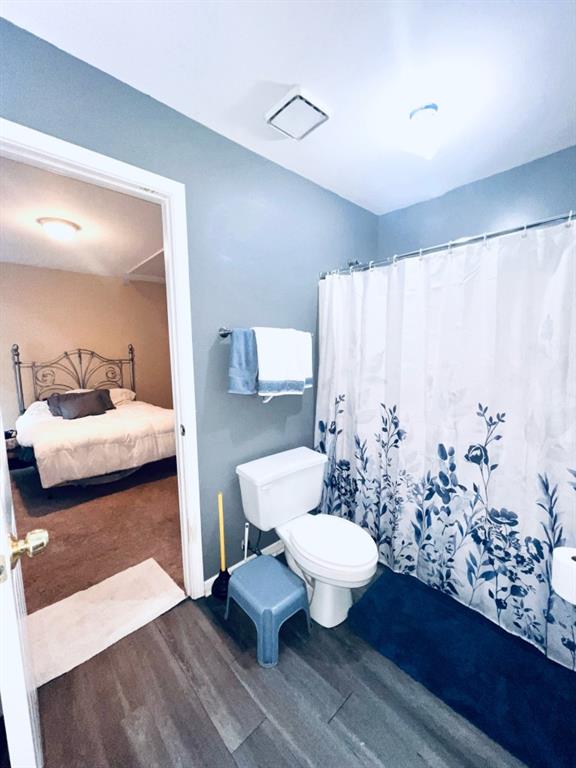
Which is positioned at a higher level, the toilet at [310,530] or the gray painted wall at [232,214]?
the gray painted wall at [232,214]

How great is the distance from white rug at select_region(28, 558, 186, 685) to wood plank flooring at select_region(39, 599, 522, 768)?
0.25 ft

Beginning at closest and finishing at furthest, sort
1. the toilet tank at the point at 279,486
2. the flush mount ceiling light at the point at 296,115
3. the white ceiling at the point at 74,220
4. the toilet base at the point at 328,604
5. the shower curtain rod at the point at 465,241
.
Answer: the shower curtain rod at the point at 465,241 < the flush mount ceiling light at the point at 296,115 < the toilet base at the point at 328,604 < the toilet tank at the point at 279,486 < the white ceiling at the point at 74,220

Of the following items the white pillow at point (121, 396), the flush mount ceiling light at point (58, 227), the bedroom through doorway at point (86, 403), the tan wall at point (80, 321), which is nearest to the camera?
the bedroom through doorway at point (86, 403)

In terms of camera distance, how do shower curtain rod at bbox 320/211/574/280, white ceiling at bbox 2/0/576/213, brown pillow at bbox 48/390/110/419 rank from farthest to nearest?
1. brown pillow at bbox 48/390/110/419
2. shower curtain rod at bbox 320/211/574/280
3. white ceiling at bbox 2/0/576/213

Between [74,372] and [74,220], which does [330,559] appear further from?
[74,372]

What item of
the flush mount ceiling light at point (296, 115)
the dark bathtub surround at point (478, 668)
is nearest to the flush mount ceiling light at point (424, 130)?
the flush mount ceiling light at point (296, 115)

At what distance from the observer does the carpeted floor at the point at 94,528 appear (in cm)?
192

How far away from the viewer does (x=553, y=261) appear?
1333mm

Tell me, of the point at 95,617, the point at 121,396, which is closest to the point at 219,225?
the point at 95,617

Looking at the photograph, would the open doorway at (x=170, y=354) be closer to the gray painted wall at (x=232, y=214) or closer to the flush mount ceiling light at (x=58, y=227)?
the gray painted wall at (x=232, y=214)

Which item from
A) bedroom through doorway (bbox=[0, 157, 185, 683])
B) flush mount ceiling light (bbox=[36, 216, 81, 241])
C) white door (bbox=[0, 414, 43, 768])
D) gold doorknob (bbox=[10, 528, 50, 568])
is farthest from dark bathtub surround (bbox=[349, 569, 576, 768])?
flush mount ceiling light (bbox=[36, 216, 81, 241])

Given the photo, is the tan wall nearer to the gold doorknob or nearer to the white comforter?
the white comforter

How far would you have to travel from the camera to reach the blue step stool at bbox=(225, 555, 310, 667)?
1372 millimetres

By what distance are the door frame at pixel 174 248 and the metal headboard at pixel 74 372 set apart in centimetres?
365
